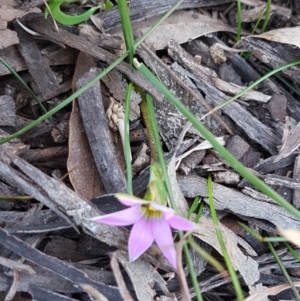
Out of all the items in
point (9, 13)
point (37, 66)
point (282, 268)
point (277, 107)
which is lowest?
point (282, 268)

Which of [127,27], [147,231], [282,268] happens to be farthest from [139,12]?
[282,268]

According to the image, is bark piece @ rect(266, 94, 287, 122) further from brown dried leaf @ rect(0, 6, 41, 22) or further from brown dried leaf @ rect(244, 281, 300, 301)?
brown dried leaf @ rect(0, 6, 41, 22)

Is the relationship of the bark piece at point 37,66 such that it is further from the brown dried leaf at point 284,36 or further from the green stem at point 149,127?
the brown dried leaf at point 284,36

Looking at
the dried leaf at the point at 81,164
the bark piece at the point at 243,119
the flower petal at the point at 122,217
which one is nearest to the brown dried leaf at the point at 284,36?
the bark piece at the point at 243,119

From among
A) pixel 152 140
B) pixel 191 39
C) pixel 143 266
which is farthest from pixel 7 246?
pixel 191 39

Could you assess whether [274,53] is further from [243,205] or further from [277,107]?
[243,205]

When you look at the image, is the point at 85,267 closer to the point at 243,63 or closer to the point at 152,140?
the point at 152,140
